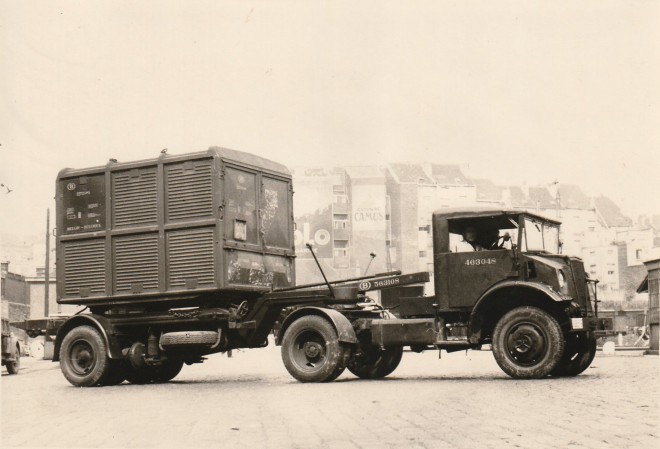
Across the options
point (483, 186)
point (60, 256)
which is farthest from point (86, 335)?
point (483, 186)

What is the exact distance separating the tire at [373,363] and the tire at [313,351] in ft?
4.51

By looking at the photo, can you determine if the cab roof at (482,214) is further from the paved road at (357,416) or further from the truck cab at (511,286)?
the paved road at (357,416)

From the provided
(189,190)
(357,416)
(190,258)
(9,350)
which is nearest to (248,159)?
(189,190)

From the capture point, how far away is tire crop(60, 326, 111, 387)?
48.3ft

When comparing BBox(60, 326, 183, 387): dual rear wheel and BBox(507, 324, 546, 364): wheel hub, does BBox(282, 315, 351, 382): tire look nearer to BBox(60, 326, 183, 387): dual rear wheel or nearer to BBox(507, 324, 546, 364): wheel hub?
BBox(507, 324, 546, 364): wheel hub

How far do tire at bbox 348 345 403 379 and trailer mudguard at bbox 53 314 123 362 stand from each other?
3.73 m

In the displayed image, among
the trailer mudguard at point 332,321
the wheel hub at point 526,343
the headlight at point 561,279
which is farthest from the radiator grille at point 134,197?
the headlight at point 561,279

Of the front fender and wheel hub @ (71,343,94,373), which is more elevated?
the front fender

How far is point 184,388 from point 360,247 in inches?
2655

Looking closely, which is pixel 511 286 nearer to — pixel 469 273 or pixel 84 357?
pixel 469 273

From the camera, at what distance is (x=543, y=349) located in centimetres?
1252

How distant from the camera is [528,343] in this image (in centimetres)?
1261

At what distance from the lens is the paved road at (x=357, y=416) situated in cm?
703

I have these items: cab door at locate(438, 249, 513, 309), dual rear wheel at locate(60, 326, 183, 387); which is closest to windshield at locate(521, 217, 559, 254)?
cab door at locate(438, 249, 513, 309)
